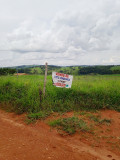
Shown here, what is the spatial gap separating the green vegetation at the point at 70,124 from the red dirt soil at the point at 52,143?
169 mm

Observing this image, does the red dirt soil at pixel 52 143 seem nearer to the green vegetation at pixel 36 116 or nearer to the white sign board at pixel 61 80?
the green vegetation at pixel 36 116

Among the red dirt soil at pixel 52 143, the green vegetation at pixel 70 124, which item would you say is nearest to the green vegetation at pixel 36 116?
the red dirt soil at pixel 52 143

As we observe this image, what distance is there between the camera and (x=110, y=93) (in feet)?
19.0

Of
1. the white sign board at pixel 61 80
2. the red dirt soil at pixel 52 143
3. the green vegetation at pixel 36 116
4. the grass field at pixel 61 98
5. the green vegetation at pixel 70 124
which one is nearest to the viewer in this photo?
the red dirt soil at pixel 52 143

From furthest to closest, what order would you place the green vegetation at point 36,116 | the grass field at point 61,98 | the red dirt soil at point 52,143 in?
the grass field at point 61,98 < the green vegetation at point 36,116 < the red dirt soil at point 52,143

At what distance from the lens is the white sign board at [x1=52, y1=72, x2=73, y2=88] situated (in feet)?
18.0

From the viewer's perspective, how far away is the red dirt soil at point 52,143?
2.64m

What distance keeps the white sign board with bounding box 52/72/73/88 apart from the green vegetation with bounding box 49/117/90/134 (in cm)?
172

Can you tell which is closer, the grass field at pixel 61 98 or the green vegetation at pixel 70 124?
the green vegetation at pixel 70 124

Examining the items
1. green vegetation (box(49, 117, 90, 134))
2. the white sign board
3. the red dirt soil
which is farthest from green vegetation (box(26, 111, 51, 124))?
the white sign board

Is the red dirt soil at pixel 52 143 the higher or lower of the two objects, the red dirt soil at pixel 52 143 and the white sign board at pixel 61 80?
the lower

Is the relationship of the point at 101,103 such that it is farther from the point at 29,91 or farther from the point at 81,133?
the point at 29,91

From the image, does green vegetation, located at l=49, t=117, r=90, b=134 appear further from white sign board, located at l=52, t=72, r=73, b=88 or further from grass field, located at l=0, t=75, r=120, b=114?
white sign board, located at l=52, t=72, r=73, b=88

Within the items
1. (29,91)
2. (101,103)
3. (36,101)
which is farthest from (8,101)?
(101,103)
